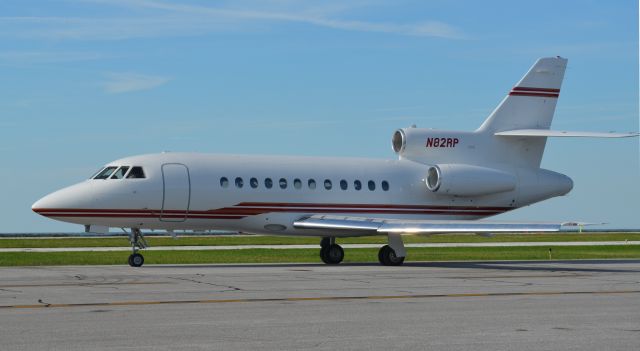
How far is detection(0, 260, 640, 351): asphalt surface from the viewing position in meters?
11.9

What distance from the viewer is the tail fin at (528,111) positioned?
1438 inches

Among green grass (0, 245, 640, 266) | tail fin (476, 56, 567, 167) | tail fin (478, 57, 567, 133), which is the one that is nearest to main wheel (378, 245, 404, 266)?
green grass (0, 245, 640, 266)

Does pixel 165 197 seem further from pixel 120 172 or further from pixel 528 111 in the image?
pixel 528 111

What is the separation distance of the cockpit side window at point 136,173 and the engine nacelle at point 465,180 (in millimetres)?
10049

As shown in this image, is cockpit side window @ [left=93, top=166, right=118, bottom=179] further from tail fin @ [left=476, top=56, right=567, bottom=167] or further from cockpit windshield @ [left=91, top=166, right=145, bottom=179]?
tail fin @ [left=476, top=56, right=567, bottom=167]

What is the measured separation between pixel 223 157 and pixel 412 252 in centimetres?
1454

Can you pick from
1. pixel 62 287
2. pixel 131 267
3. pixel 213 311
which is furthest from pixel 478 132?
pixel 213 311

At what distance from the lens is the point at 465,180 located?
34.7 m

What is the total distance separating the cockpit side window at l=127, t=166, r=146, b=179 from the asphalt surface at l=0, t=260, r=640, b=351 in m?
6.44

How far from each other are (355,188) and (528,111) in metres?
7.36

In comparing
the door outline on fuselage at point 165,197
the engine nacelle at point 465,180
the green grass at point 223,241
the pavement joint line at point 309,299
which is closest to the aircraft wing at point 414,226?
the engine nacelle at point 465,180

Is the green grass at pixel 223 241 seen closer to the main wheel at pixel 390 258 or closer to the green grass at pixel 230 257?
the green grass at pixel 230 257

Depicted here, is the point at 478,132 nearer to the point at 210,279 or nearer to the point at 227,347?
the point at 210,279

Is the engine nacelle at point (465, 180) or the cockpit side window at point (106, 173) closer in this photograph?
the cockpit side window at point (106, 173)
